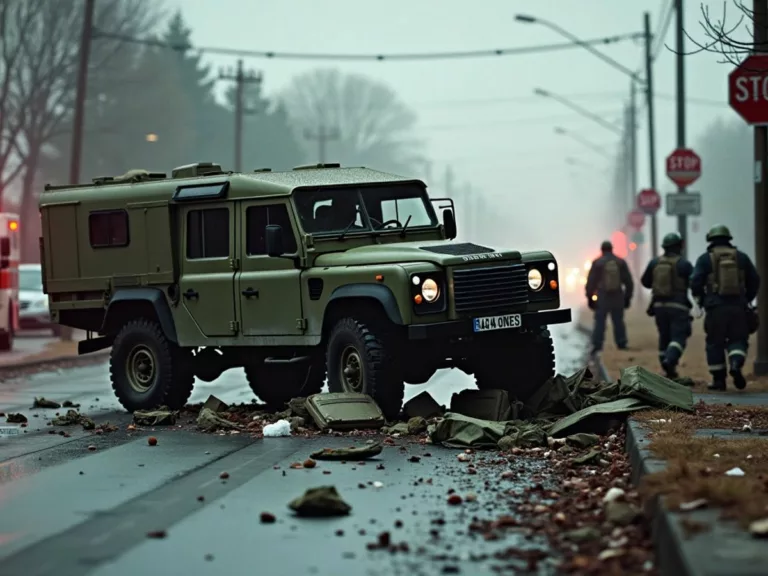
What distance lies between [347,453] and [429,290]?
99.7 inches

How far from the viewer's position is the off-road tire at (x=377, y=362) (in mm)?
14273

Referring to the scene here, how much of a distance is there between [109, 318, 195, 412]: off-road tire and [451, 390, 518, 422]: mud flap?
10.8 ft

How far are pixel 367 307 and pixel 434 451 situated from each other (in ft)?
7.60

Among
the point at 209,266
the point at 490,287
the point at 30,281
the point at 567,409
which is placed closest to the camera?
the point at 490,287

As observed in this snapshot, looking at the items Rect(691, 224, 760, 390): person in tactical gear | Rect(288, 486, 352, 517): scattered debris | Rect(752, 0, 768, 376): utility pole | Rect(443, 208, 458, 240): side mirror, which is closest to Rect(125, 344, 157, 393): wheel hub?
Rect(443, 208, 458, 240): side mirror

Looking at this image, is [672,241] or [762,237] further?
[762,237]

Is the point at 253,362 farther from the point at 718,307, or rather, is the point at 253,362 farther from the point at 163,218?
the point at 718,307

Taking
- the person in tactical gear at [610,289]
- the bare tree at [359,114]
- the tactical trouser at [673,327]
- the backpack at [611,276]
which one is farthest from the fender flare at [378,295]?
the bare tree at [359,114]

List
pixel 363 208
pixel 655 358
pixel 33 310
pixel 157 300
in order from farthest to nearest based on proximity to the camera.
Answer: pixel 33 310, pixel 655 358, pixel 157 300, pixel 363 208

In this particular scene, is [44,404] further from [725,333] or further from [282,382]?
[725,333]

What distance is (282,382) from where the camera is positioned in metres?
17.2

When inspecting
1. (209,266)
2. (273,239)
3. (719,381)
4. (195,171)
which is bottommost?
(719,381)

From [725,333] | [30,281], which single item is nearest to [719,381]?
[725,333]

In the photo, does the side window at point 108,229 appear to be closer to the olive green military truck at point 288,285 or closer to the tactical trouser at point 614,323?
the olive green military truck at point 288,285
